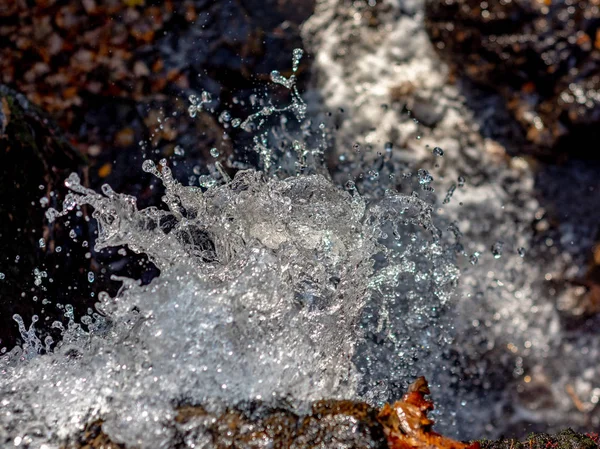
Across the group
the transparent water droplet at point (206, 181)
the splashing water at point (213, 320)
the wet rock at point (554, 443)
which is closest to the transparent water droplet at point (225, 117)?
the transparent water droplet at point (206, 181)

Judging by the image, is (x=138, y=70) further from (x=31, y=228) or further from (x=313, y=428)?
(x=313, y=428)

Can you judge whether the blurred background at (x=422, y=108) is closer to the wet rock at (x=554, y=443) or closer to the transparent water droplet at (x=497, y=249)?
the transparent water droplet at (x=497, y=249)

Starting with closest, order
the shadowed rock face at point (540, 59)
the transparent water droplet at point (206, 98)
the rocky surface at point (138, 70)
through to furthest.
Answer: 1. the rocky surface at point (138, 70)
2. the transparent water droplet at point (206, 98)
3. the shadowed rock face at point (540, 59)

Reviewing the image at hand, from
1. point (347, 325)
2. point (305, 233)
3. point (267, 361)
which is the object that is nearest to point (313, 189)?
point (305, 233)

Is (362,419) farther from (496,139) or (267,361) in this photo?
(496,139)

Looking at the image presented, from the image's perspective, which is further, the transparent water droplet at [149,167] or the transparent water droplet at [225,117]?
the transparent water droplet at [225,117]
